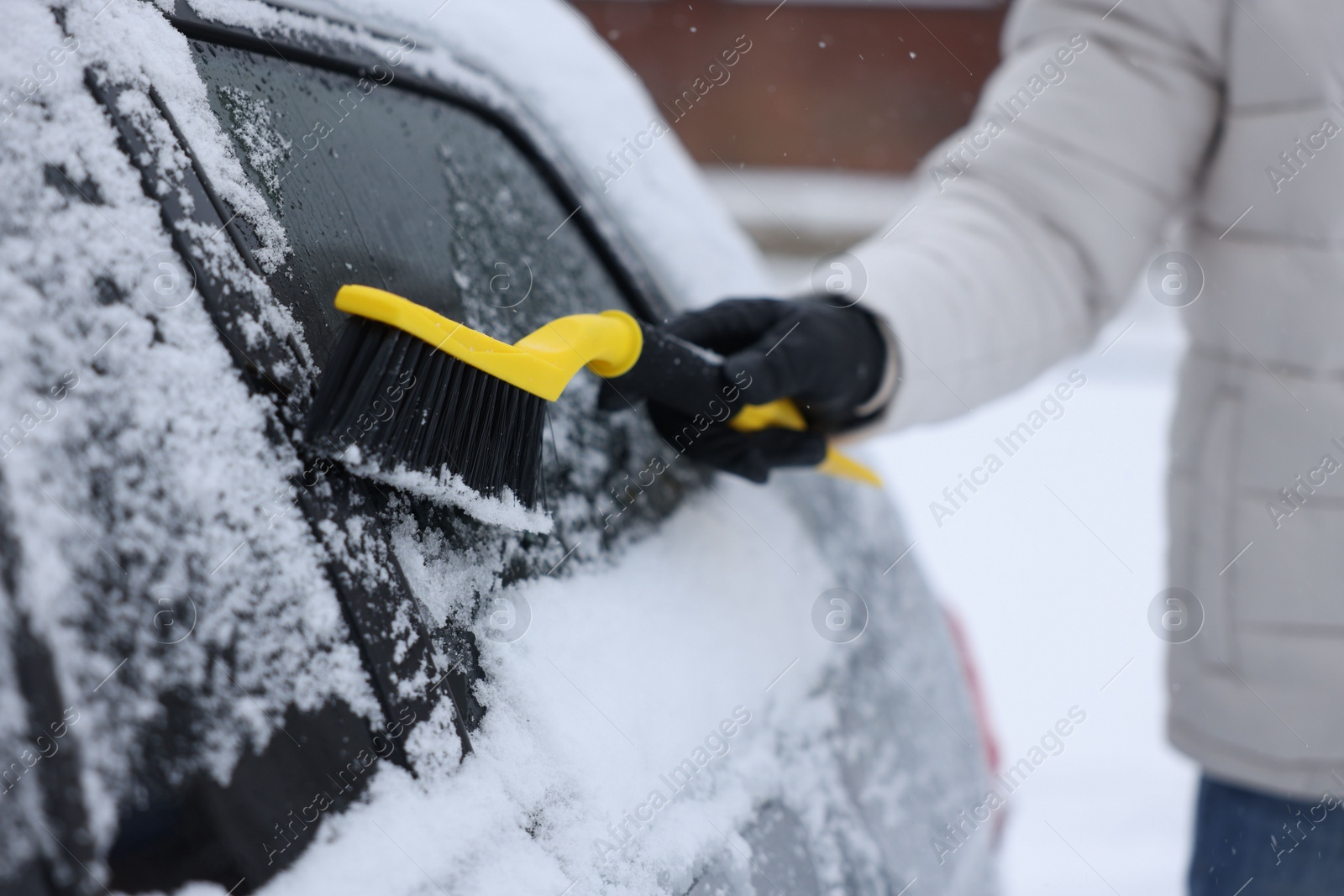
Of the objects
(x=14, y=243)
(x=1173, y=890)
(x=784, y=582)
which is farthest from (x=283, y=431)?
(x=1173, y=890)

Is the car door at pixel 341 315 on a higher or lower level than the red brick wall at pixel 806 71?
higher

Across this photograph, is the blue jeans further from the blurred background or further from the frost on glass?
the frost on glass

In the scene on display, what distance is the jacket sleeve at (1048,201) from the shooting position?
1.31 metres

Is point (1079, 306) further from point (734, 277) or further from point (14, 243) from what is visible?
point (14, 243)

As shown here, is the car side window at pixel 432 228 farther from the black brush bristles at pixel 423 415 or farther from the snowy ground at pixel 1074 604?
the snowy ground at pixel 1074 604

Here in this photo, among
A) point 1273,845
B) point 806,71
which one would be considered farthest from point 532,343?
point 806,71

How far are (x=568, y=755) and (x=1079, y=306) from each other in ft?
3.80

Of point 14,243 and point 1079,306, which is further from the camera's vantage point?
point 1079,306

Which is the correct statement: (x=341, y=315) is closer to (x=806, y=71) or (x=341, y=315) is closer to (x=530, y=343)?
(x=530, y=343)

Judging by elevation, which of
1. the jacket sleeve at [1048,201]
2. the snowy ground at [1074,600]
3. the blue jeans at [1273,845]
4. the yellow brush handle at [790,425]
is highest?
the jacket sleeve at [1048,201]

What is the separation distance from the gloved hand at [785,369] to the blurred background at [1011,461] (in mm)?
404

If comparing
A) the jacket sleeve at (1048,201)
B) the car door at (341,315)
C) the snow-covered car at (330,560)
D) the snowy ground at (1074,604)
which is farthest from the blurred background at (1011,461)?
the car door at (341,315)

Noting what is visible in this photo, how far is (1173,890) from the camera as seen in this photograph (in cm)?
248

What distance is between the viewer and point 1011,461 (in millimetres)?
5457
